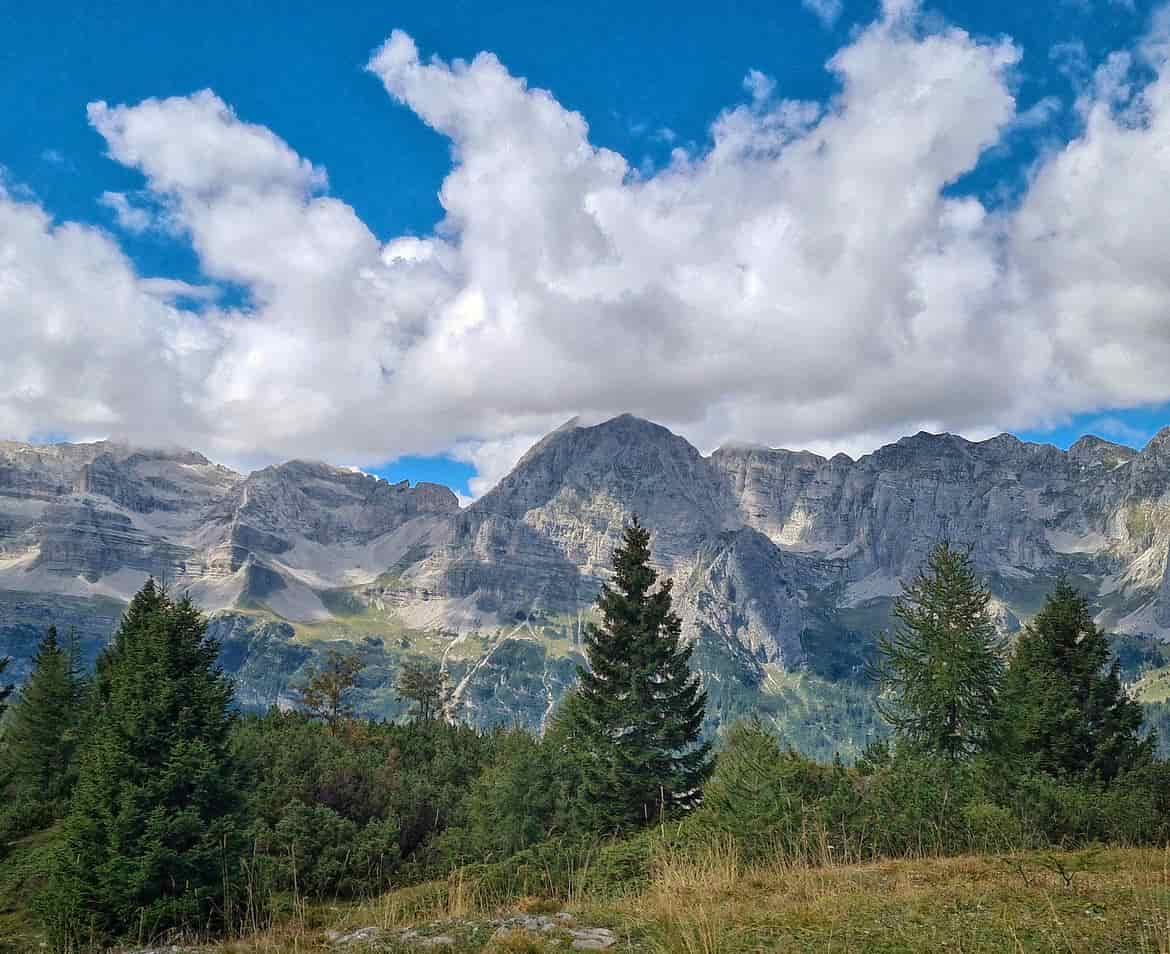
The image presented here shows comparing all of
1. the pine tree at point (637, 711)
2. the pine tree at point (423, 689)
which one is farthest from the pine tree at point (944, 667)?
the pine tree at point (423, 689)

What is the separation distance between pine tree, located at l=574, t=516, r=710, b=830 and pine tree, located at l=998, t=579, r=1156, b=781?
14764 mm

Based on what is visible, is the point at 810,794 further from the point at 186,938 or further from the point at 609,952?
the point at 186,938

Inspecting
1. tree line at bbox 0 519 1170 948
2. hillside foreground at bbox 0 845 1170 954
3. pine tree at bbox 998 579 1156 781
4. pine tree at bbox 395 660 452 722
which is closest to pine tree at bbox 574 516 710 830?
tree line at bbox 0 519 1170 948

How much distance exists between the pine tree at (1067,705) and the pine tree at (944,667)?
56.4 inches

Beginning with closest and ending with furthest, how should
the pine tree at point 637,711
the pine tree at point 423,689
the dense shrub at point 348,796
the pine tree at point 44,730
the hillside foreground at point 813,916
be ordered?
1. the hillside foreground at point 813,916
2. the dense shrub at point 348,796
3. the pine tree at point 637,711
4. the pine tree at point 44,730
5. the pine tree at point 423,689

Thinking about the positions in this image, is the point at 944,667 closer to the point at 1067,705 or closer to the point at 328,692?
the point at 1067,705

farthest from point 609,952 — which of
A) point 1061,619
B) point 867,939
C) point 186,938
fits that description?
point 1061,619

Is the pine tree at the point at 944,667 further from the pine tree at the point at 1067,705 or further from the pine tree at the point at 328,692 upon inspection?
the pine tree at the point at 328,692

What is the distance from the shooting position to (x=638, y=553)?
42156 mm

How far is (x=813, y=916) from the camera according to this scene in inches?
329

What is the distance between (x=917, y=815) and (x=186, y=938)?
1804 cm

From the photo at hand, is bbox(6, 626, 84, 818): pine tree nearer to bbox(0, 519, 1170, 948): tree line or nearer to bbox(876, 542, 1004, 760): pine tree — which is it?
bbox(0, 519, 1170, 948): tree line

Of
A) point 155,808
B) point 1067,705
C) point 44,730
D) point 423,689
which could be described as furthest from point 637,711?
point 423,689

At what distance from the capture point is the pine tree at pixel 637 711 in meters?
34.2
